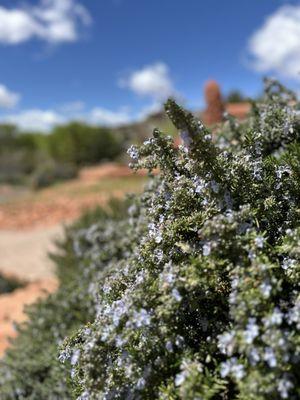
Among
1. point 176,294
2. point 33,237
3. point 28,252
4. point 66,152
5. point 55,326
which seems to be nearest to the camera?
point 176,294

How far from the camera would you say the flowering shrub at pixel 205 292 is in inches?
70.1

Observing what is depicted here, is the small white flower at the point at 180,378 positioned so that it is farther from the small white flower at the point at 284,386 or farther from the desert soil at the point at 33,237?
the desert soil at the point at 33,237

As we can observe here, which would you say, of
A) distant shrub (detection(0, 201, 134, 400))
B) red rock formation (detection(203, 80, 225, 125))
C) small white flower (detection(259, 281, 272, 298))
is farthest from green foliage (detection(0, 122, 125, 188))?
small white flower (detection(259, 281, 272, 298))

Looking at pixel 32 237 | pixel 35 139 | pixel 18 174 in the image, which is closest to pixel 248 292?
pixel 32 237

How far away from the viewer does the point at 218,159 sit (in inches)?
95.4

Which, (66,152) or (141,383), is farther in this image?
(66,152)

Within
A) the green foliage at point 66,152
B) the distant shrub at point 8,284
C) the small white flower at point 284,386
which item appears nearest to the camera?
the small white flower at point 284,386

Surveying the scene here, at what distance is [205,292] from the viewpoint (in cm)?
213

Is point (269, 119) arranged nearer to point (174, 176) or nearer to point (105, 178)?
point (174, 176)

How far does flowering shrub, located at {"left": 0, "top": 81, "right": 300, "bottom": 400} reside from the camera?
1780 millimetres

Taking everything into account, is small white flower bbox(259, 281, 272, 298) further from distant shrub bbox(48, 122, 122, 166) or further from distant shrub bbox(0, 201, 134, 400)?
distant shrub bbox(48, 122, 122, 166)

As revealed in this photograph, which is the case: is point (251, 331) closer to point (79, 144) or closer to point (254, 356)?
point (254, 356)

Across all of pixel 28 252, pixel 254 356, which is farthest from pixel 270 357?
pixel 28 252

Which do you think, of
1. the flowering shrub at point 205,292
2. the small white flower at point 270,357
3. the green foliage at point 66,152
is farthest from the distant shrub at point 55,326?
the green foliage at point 66,152
